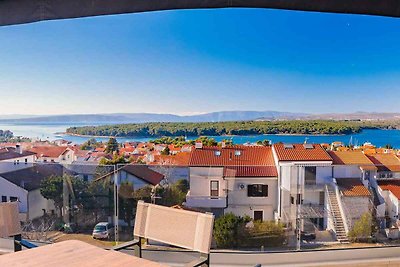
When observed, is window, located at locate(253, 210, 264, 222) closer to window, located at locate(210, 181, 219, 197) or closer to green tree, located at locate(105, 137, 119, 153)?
window, located at locate(210, 181, 219, 197)

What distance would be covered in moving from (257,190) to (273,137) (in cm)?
61

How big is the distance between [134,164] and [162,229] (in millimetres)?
1681

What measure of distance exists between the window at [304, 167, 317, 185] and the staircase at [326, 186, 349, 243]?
144 mm

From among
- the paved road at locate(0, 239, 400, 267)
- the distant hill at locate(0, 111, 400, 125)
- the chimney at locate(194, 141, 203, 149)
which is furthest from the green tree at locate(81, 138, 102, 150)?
the paved road at locate(0, 239, 400, 267)

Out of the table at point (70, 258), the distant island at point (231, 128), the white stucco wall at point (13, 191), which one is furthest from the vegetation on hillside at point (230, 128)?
the table at point (70, 258)

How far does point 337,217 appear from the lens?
361 cm

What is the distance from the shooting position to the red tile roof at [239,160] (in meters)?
3.68

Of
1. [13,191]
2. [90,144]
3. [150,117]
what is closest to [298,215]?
[150,117]

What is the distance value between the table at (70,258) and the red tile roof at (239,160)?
77.8 inches

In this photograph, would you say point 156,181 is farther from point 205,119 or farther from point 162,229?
point 162,229

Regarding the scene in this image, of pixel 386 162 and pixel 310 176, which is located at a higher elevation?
pixel 386 162

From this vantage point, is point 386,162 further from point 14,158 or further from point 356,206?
point 14,158

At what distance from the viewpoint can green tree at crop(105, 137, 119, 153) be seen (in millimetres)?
3988

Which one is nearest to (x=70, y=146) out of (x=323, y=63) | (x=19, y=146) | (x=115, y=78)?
(x=19, y=146)
